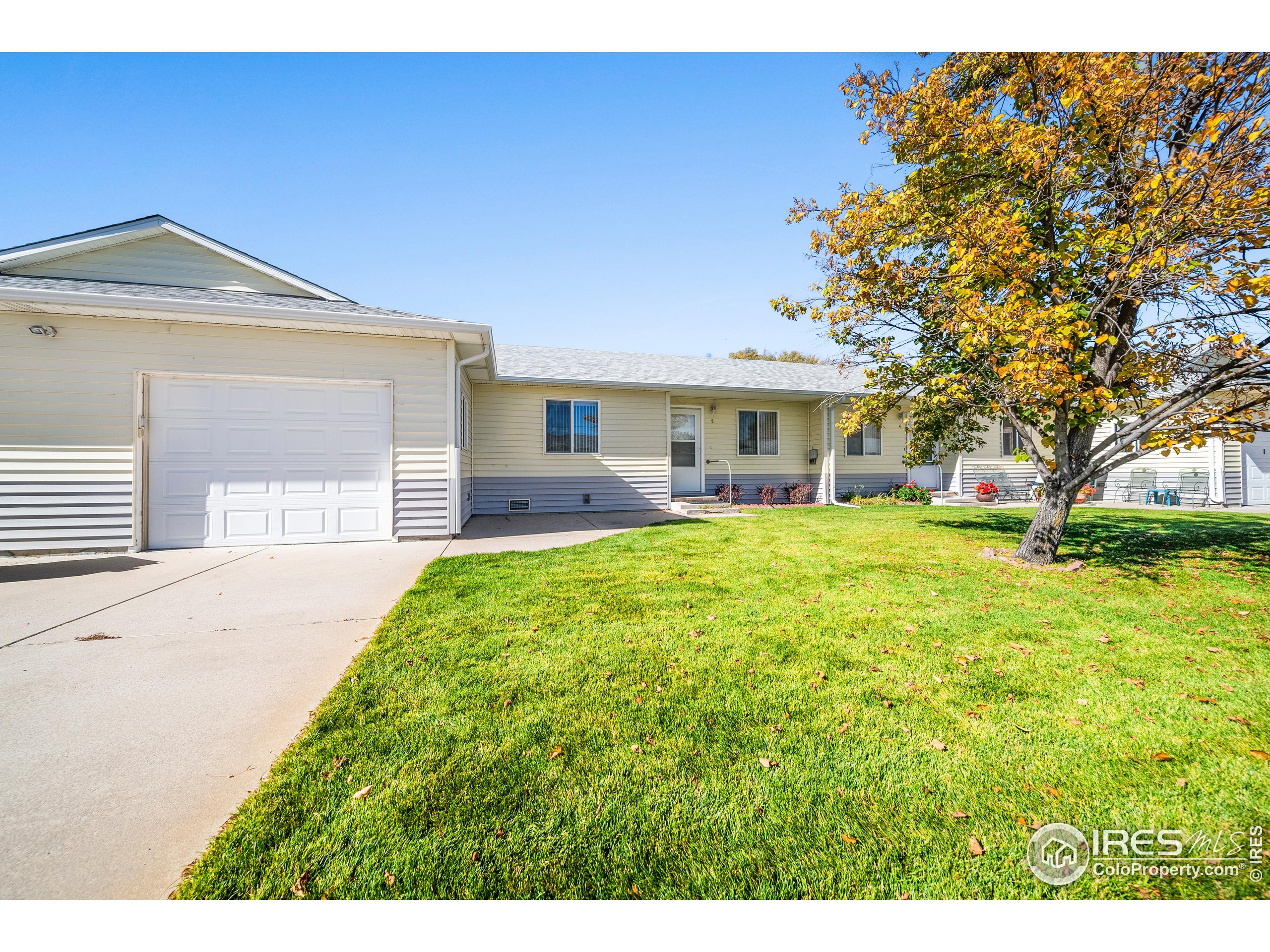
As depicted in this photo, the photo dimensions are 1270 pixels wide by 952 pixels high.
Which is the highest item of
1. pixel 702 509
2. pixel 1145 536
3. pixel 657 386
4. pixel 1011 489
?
pixel 657 386

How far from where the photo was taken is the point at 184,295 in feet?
23.5

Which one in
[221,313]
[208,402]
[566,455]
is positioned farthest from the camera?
[566,455]

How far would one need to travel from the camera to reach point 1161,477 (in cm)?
1472

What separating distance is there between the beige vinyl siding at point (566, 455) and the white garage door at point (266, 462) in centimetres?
394

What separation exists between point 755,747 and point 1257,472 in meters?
21.2

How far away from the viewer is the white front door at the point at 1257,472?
14219 millimetres

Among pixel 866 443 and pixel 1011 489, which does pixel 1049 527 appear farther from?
pixel 1011 489

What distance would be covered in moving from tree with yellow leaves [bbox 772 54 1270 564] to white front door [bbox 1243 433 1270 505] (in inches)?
544

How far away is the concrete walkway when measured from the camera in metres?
1.68

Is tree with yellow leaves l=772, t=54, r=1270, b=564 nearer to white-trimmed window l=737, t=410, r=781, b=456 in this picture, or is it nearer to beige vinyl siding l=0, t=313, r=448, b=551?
white-trimmed window l=737, t=410, r=781, b=456

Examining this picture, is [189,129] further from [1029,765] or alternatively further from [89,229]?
[1029,765]

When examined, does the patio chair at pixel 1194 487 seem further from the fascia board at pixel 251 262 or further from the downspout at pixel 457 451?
the fascia board at pixel 251 262

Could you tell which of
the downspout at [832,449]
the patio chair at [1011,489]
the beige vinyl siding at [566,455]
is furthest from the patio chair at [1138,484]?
the beige vinyl siding at [566,455]

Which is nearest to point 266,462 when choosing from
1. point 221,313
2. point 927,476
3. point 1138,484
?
point 221,313
